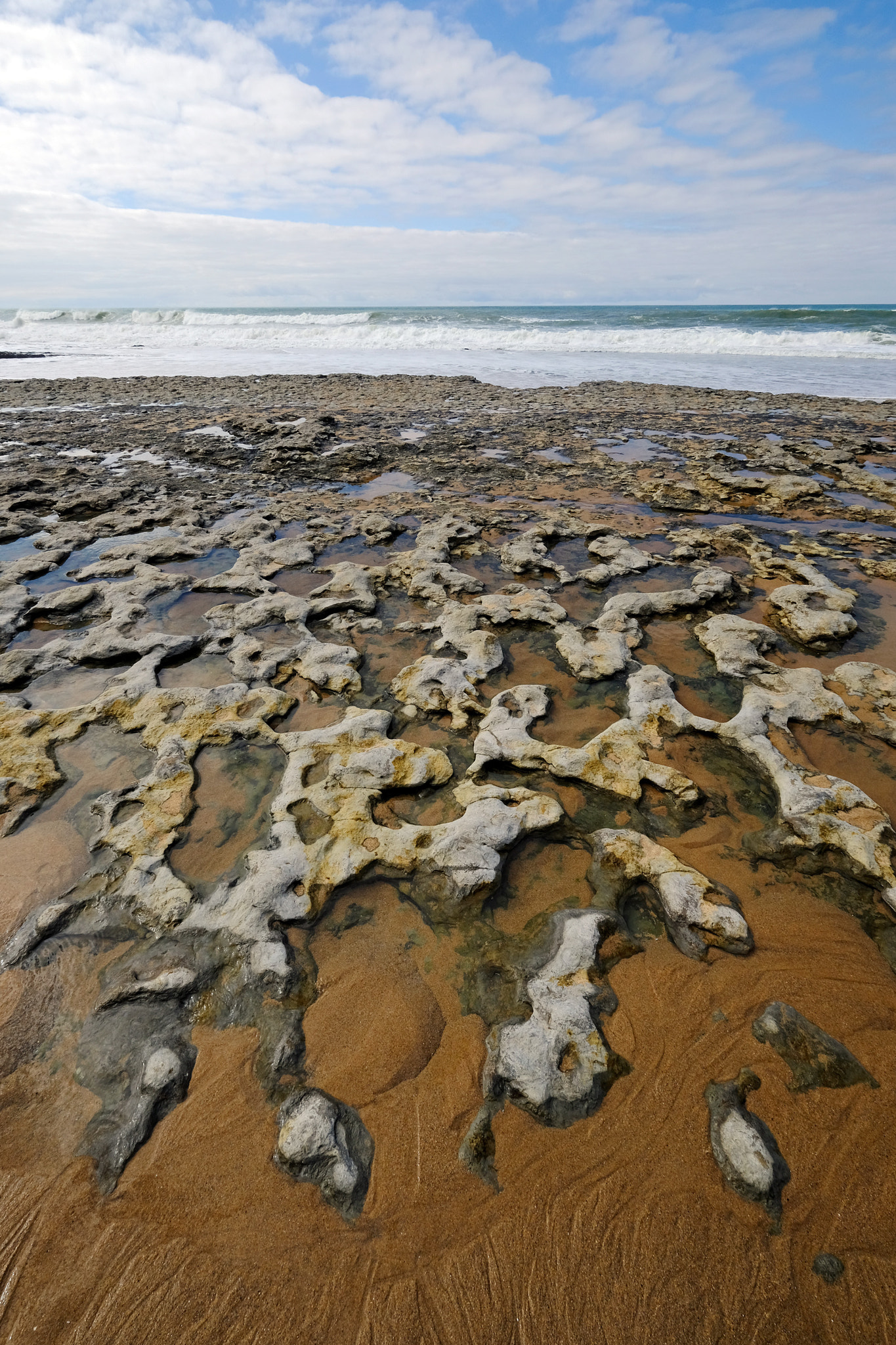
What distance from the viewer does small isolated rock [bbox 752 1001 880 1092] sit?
6.01ft

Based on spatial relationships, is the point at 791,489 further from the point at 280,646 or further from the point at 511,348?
the point at 511,348

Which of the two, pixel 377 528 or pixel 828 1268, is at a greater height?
pixel 377 528

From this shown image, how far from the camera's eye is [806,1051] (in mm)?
1901

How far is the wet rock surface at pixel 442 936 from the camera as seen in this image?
1.56m

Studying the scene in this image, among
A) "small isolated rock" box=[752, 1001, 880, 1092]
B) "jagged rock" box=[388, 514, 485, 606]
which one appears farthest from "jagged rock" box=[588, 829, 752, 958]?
"jagged rock" box=[388, 514, 485, 606]

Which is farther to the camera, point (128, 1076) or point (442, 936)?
point (442, 936)

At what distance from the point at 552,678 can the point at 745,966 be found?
6.81 feet

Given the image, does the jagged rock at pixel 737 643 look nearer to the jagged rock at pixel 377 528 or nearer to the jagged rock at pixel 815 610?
the jagged rock at pixel 815 610

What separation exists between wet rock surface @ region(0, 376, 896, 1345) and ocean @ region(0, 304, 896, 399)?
16016 mm

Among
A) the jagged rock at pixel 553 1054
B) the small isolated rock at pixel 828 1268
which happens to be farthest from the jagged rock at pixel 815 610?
Answer: the small isolated rock at pixel 828 1268

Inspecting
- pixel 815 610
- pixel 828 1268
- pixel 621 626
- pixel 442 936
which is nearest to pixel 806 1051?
pixel 828 1268

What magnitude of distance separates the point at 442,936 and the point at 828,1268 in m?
1.40

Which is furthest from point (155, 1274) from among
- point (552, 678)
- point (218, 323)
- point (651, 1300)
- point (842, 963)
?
point (218, 323)

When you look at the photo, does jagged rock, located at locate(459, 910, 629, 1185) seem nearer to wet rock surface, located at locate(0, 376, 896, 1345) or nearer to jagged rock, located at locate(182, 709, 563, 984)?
wet rock surface, located at locate(0, 376, 896, 1345)
